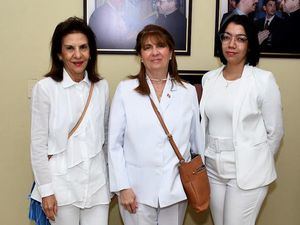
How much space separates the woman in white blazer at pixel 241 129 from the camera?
6.14 ft

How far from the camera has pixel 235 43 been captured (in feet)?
6.25

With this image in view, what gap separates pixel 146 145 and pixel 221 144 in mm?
427

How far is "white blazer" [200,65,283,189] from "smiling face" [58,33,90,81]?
81 centimetres

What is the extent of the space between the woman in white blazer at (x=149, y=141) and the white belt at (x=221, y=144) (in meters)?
0.17

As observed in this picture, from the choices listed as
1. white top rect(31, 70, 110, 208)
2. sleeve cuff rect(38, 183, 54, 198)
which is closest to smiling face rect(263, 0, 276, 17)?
white top rect(31, 70, 110, 208)

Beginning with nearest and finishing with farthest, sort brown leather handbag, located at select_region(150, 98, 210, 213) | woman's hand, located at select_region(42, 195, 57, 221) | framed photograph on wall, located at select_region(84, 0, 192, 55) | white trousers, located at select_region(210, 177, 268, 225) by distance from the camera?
woman's hand, located at select_region(42, 195, 57, 221), brown leather handbag, located at select_region(150, 98, 210, 213), white trousers, located at select_region(210, 177, 268, 225), framed photograph on wall, located at select_region(84, 0, 192, 55)

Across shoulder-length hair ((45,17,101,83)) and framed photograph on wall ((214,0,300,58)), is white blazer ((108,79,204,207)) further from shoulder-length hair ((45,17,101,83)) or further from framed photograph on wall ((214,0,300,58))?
framed photograph on wall ((214,0,300,58))

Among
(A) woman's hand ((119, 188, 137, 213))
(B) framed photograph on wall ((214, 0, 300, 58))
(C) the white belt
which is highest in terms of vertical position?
(B) framed photograph on wall ((214, 0, 300, 58))

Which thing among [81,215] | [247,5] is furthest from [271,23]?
[81,215]

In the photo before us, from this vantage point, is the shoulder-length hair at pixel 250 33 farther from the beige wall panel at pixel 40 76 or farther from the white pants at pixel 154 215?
the white pants at pixel 154 215

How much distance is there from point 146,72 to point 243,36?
548 millimetres

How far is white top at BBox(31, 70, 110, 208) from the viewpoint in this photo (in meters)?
1.67

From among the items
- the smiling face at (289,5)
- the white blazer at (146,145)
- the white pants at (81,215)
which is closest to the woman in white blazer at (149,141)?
the white blazer at (146,145)

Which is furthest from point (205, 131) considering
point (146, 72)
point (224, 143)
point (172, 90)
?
point (146, 72)
